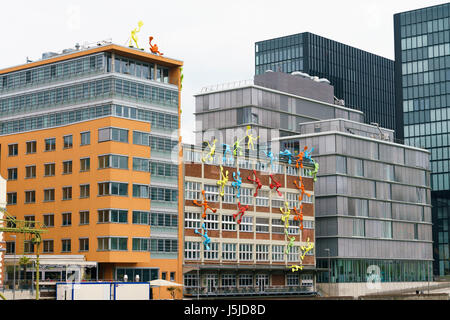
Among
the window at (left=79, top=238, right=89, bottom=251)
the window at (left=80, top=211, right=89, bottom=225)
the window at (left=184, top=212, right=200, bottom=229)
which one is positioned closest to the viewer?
the window at (left=79, top=238, right=89, bottom=251)

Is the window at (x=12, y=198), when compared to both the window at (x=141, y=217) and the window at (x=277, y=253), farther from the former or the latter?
the window at (x=277, y=253)

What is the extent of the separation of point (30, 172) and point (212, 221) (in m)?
29.9

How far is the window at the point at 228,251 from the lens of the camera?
12349 centimetres

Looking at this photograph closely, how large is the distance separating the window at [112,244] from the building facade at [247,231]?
42.0 ft

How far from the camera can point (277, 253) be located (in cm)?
13425

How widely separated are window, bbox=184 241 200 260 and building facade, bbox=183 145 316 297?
11 cm

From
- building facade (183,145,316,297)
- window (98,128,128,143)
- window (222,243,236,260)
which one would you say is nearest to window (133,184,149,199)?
window (98,128,128,143)

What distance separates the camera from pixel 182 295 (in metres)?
114

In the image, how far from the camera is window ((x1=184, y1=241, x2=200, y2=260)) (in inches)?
4626

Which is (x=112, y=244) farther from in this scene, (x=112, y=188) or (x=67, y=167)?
(x=67, y=167)

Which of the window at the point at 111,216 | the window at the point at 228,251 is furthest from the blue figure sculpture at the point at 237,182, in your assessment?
the window at the point at 111,216

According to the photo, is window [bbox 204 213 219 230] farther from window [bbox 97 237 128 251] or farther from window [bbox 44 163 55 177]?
window [bbox 44 163 55 177]
